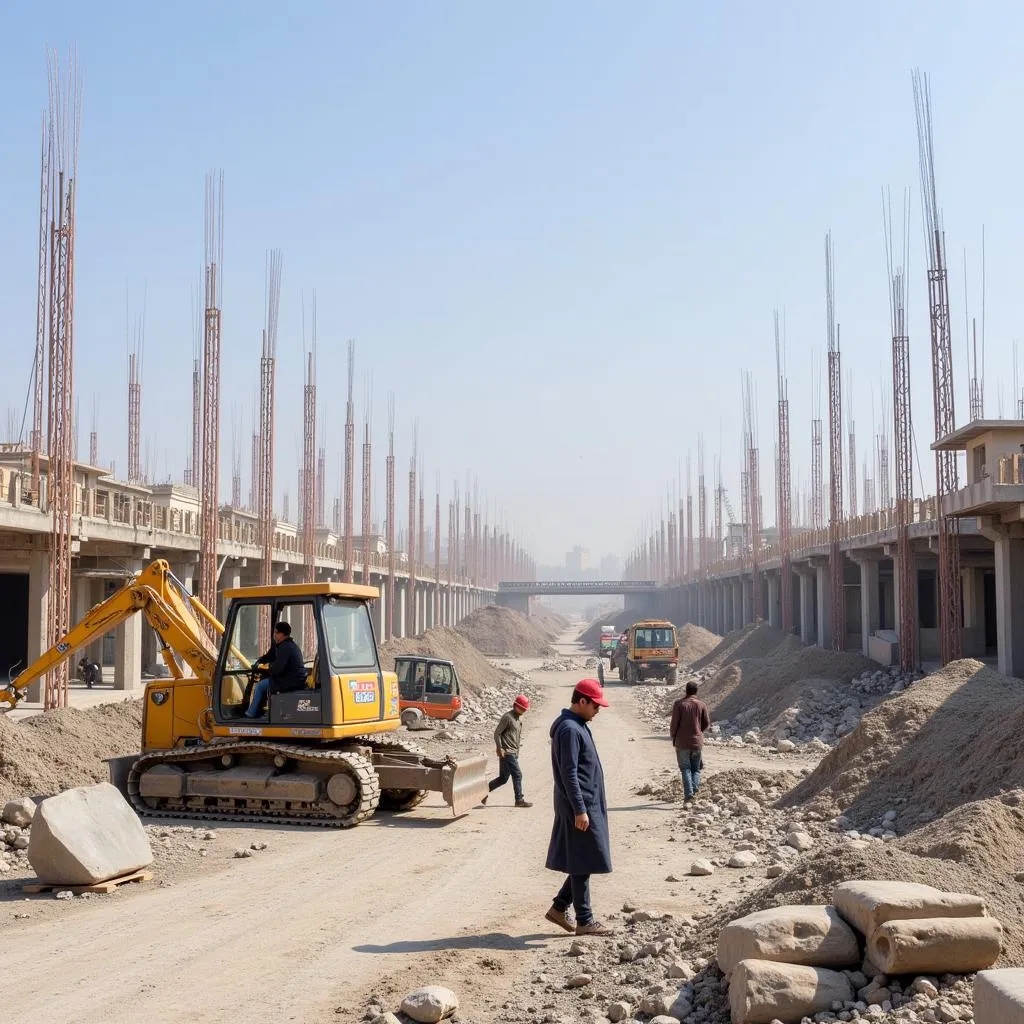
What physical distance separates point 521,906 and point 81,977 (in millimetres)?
3897

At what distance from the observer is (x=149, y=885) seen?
10852 millimetres

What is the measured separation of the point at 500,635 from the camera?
86.2 metres

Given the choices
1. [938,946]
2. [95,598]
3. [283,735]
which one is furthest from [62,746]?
[95,598]

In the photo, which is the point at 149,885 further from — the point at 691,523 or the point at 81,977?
the point at 691,523

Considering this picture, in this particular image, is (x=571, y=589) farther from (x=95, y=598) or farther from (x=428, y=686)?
(x=428, y=686)

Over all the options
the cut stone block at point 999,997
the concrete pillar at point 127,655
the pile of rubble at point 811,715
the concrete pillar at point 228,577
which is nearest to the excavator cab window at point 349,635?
the cut stone block at point 999,997

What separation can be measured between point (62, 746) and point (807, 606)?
37.6 meters

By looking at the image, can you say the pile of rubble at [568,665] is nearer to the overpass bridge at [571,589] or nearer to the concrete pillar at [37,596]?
the concrete pillar at [37,596]

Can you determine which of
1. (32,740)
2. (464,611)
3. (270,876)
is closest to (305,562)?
(32,740)

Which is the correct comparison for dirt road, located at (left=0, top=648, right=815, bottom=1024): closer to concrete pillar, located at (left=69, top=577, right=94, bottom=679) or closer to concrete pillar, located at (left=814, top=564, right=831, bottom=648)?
concrete pillar, located at (left=69, top=577, right=94, bottom=679)

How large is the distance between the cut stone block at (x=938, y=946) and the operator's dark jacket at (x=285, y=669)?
9.51 meters

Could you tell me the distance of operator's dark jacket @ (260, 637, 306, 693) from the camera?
14594mm

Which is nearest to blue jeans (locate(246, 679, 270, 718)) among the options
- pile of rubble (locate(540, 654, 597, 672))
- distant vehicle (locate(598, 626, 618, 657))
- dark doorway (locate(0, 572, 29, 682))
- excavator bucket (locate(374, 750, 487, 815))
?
excavator bucket (locate(374, 750, 487, 815))

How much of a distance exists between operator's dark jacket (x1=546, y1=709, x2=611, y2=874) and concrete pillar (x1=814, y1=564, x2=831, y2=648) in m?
37.5
